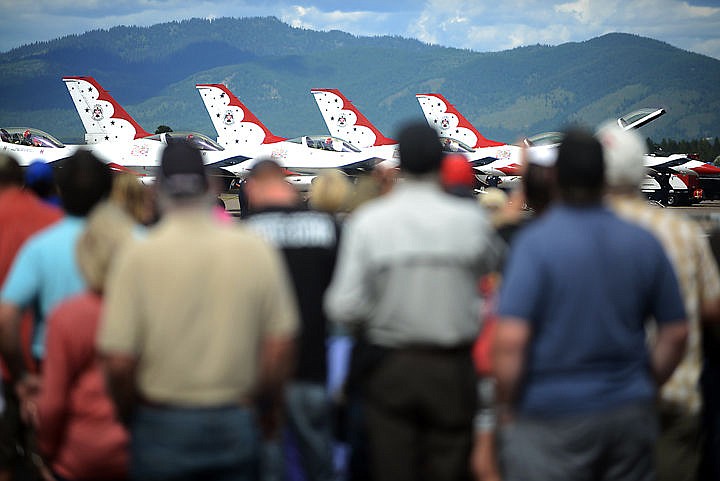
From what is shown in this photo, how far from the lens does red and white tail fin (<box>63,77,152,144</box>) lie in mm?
37188

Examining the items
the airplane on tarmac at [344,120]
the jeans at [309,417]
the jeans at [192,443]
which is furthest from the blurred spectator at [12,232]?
the airplane on tarmac at [344,120]

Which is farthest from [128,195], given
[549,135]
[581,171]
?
[549,135]

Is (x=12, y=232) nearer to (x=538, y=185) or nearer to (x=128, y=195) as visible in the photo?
(x=128, y=195)

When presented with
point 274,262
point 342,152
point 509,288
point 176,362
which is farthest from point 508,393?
point 342,152

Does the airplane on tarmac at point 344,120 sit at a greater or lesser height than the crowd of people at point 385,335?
lesser

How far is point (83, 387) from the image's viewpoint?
10.6 feet

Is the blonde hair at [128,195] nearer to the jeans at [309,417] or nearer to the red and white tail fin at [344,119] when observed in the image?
the jeans at [309,417]

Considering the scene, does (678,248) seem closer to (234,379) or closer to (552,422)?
(552,422)

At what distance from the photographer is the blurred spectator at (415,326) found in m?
3.42

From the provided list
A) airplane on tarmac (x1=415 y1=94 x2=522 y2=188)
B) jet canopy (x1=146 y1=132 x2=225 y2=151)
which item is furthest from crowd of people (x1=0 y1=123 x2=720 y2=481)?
jet canopy (x1=146 y1=132 x2=225 y2=151)

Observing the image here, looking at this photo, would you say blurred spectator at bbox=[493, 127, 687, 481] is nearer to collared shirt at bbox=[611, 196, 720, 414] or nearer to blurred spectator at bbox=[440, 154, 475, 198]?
collared shirt at bbox=[611, 196, 720, 414]

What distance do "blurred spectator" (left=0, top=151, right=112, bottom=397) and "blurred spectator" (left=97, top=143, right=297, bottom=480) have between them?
0.88 metres

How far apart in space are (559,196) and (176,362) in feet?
4.78

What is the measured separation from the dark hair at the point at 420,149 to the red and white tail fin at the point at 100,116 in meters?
34.8
